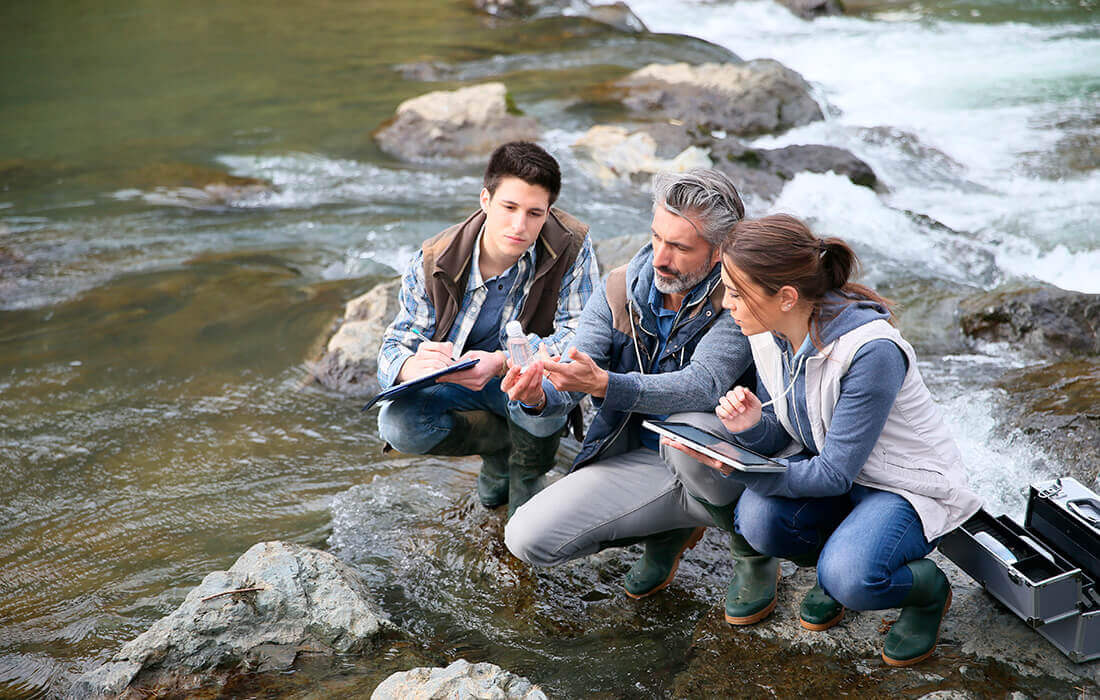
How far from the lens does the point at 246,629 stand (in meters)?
2.70

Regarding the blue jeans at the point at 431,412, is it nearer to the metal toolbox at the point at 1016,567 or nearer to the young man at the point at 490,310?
the young man at the point at 490,310

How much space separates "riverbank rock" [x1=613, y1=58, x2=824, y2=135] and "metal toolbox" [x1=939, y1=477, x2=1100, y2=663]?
734 centimetres

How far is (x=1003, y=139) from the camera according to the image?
929 centimetres

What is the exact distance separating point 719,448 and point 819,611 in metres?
0.67

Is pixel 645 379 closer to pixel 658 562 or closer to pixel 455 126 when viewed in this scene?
pixel 658 562

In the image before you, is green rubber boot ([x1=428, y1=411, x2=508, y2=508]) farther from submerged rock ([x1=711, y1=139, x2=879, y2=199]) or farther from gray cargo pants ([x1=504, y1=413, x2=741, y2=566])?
submerged rock ([x1=711, y1=139, x2=879, y2=199])

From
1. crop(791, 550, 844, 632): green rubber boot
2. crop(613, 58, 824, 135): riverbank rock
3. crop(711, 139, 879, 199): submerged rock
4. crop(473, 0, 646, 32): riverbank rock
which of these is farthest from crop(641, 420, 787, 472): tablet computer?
crop(473, 0, 646, 32): riverbank rock

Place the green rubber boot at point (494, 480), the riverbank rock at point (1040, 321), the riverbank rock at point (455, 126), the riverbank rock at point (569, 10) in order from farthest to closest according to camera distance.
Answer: the riverbank rock at point (569, 10), the riverbank rock at point (455, 126), the riverbank rock at point (1040, 321), the green rubber boot at point (494, 480)

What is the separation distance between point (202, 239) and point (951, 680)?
6.70 metres

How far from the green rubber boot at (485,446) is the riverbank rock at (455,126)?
6400 mm

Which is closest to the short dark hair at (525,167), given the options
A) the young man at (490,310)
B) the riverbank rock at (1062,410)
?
the young man at (490,310)

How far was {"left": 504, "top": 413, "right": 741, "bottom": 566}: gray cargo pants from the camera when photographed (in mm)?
2797

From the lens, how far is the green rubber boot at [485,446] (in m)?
3.32

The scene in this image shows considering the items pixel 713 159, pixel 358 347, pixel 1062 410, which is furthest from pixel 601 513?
pixel 713 159
